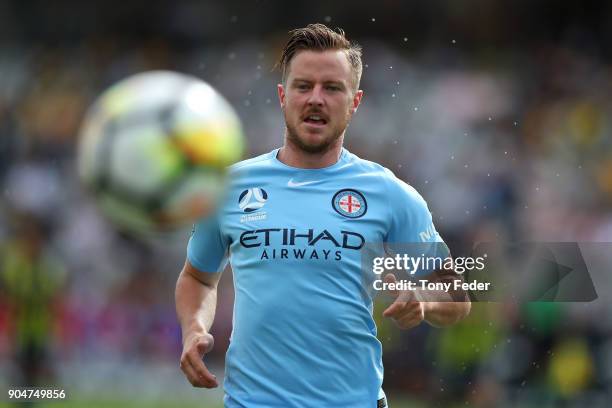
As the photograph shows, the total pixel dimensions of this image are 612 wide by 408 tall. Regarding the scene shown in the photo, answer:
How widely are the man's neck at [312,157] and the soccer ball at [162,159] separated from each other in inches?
8.9

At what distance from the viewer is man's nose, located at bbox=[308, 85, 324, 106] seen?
4129mm

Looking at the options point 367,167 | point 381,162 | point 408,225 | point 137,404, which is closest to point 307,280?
point 408,225

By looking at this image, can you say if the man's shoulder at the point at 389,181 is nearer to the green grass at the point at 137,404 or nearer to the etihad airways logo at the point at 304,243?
the etihad airways logo at the point at 304,243

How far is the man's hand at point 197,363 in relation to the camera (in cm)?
395

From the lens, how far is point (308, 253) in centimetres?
409

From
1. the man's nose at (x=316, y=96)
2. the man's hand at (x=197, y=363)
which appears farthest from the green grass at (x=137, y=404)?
the man's nose at (x=316, y=96)

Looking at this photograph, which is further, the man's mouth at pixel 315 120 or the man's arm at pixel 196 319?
the man's mouth at pixel 315 120

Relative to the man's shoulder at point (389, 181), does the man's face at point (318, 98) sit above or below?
above

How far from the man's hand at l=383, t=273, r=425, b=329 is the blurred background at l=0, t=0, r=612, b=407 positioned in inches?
261

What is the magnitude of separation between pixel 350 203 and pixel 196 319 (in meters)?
0.82

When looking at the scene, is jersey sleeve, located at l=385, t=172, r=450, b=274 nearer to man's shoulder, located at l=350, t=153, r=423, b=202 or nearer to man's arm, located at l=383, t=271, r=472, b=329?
man's shoulder, located at l=350, t=153, r=423, b=202

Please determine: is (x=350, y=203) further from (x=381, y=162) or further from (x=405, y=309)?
(x=381, y=162)

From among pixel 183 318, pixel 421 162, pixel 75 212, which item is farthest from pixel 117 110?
pixel 75 212

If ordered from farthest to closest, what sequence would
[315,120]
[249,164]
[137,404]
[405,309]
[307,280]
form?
[137,404] → [249,164] → [315,120] → [307,280] → [405,309]
